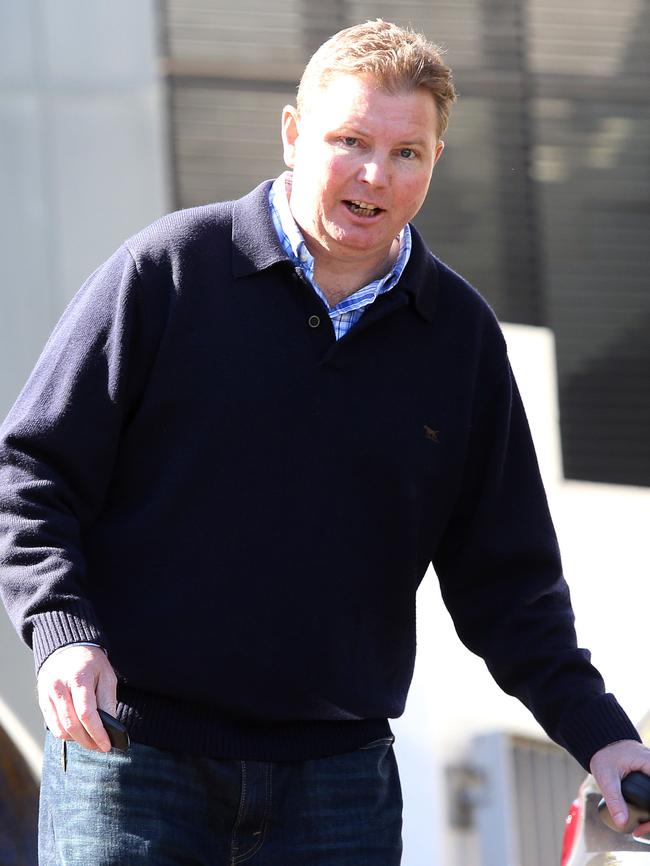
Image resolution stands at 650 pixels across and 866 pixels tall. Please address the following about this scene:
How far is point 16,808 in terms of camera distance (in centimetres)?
620

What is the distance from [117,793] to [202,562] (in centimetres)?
39

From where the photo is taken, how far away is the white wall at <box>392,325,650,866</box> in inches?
228

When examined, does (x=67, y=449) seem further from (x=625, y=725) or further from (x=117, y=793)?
(x=625, y=725)

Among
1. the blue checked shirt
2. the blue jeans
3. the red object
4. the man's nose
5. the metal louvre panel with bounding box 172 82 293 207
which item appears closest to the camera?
the blue jeans

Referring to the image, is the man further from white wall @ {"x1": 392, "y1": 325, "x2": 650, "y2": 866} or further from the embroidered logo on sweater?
white wall @ {"x1": 392, "y1": 325, "x2": 650, "y2": 866}

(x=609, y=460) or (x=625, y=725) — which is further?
(x=609, y=460)

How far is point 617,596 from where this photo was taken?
5816mm

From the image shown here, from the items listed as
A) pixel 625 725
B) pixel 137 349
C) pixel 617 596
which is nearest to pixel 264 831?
pixel 625 725

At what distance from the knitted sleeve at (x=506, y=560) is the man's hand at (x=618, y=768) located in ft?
0.60

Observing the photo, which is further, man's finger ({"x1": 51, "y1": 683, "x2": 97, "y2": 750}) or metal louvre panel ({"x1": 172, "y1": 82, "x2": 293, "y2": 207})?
metal louvre panel ({"x1": 172, "y1": 82, "x2": 293, "y2": 207})

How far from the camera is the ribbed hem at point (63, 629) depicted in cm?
262

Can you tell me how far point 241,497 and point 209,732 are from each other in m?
0.39

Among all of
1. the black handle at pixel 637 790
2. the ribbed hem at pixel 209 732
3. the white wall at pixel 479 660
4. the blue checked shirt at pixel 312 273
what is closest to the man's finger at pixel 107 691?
the ribbed hem at pixel 209 732

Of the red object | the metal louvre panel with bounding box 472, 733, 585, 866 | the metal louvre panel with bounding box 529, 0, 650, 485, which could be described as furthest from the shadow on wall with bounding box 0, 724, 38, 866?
the red object
